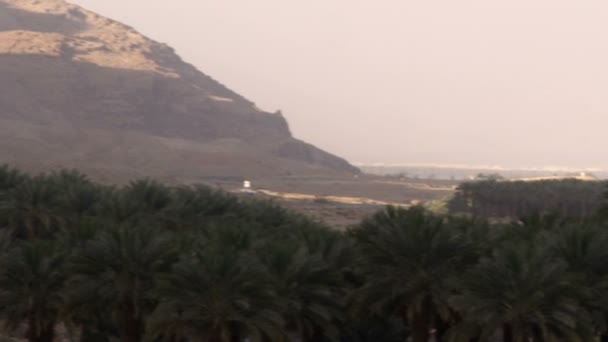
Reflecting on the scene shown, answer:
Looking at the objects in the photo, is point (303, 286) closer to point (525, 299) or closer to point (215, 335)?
point (215, 335)

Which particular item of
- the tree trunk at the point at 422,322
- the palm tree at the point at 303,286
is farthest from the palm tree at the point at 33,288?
the tree trunk at the point at 422,322

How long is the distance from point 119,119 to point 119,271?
151359 mm

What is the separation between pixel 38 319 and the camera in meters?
28.7

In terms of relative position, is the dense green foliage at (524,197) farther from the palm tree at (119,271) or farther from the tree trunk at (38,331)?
the palm tree at (119,271)

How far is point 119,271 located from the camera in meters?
27.6

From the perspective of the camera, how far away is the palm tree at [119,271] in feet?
89.4

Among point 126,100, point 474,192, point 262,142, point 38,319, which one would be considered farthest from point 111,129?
point 38,319

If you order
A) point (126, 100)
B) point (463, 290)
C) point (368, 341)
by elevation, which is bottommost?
point (368, 341)

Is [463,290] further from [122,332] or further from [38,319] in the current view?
[38,319]

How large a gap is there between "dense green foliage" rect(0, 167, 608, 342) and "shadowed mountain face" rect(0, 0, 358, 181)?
104 metres

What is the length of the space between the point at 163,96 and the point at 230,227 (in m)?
159

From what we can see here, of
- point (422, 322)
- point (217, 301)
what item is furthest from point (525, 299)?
point (217, 301)

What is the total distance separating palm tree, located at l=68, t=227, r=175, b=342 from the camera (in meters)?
27.2

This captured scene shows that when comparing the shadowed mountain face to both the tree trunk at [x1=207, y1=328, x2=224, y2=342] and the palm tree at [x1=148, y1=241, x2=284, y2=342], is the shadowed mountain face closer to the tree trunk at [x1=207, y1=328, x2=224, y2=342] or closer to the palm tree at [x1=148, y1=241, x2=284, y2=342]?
the palm tree at [x1=148, y1=241, x2=284, y2=342]
